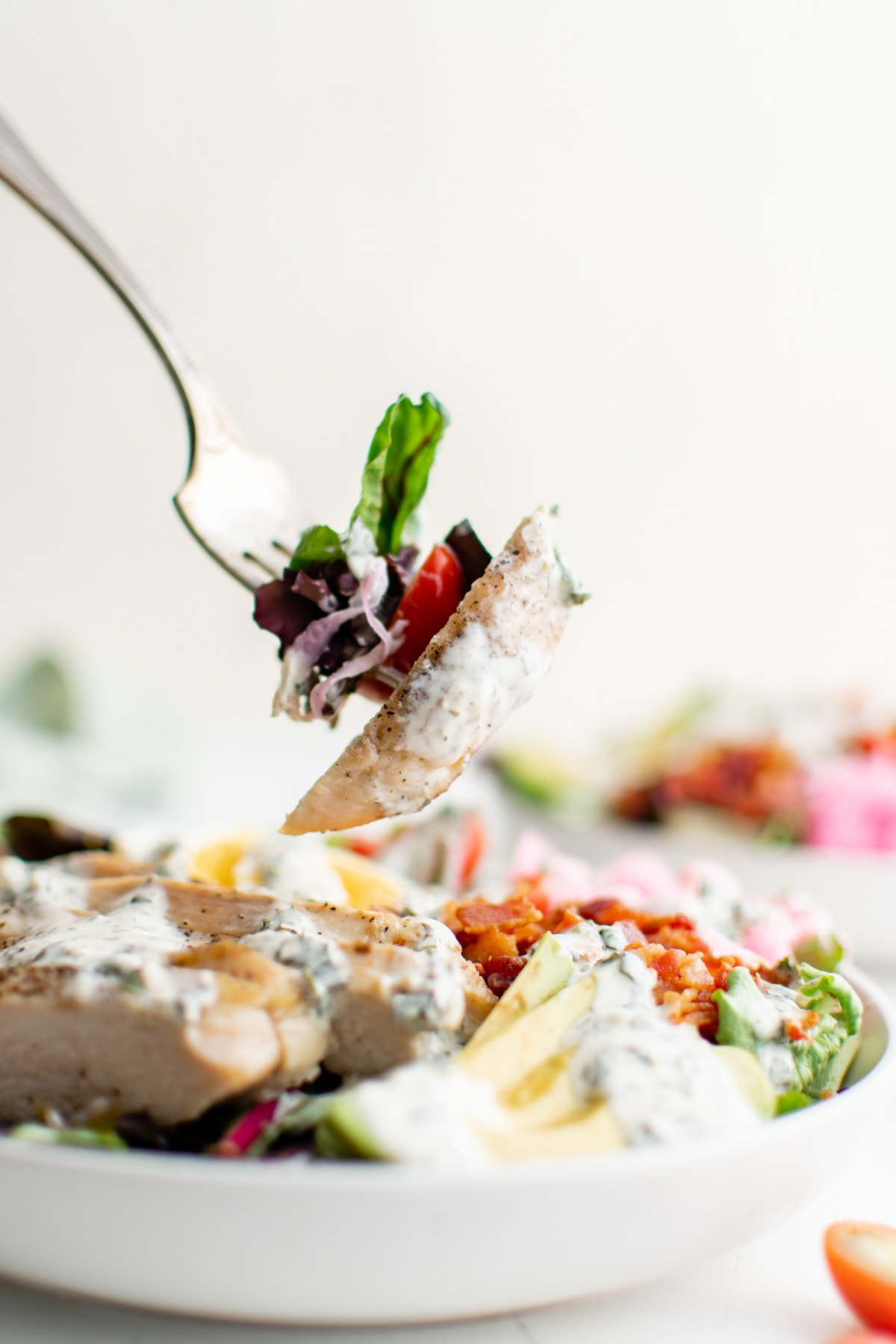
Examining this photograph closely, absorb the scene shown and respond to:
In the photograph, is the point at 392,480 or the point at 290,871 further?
the point at 290,871

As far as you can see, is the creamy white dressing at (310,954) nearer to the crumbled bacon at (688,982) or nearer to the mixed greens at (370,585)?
the mixed greens at (370,585)

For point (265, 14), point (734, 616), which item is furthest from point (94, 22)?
point (734, 616)

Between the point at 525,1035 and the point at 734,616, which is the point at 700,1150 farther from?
the point at 734,616

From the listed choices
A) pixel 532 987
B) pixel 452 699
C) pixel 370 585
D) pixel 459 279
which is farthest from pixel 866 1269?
pixel 459 279

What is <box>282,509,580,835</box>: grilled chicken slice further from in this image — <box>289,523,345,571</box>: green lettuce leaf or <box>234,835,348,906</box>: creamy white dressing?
<box>234,835,348,906</box>: creamy white dressing

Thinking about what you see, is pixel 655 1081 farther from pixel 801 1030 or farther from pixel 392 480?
pixel 392 480

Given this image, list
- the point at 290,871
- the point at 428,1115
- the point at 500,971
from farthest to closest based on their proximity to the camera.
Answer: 1. the point at 290,871
2. the point at 500,971
3. the point at 428,1115
